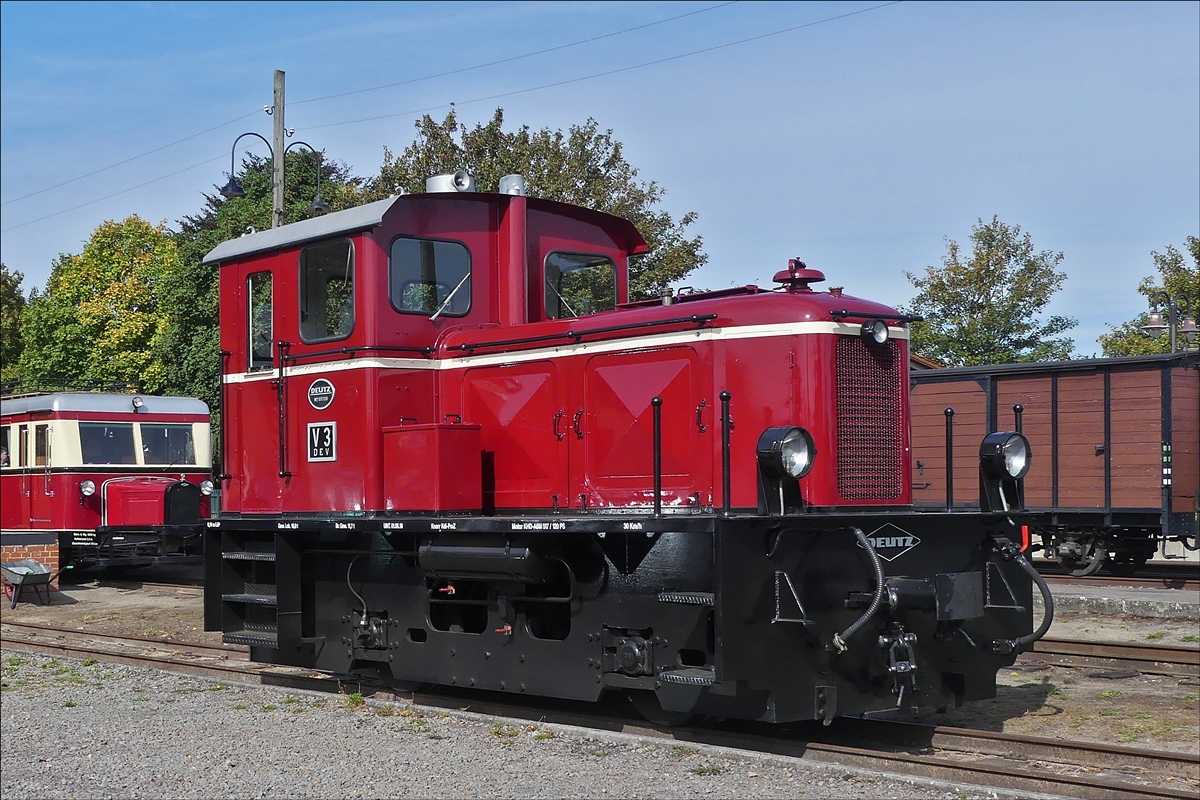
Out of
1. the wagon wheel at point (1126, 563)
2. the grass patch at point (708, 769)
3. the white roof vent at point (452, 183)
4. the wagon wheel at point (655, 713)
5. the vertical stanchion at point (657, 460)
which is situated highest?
the white roof vent at point (452, 183)

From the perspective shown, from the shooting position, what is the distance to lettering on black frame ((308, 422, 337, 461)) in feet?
27.3

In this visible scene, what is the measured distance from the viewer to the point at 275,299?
8695mm

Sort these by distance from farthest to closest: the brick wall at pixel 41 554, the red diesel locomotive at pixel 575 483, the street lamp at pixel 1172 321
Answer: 1. the street lamp at pixel 1172 321
2. the brick wall at pixel 41 554
3. the red diesel locomotive at pixel 575 483

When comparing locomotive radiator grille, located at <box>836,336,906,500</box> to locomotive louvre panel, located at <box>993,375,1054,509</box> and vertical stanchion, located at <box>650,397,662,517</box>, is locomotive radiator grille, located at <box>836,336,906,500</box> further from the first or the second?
locomotive louvre panel, located at <box>993,375,1054,509</box>

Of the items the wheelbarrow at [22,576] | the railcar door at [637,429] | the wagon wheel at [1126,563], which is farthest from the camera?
the wagon wheel at [1126,563]

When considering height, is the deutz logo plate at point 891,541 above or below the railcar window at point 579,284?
below

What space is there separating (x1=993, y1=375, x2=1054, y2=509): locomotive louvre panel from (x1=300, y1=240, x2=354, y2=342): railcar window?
10449mm

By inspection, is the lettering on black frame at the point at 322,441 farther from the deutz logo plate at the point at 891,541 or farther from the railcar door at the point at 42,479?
the railcar door at the point at 42,479

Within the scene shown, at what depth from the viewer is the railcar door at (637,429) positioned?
7070mm

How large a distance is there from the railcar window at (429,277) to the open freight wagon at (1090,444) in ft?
27.2

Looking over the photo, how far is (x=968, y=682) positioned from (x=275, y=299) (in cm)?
537

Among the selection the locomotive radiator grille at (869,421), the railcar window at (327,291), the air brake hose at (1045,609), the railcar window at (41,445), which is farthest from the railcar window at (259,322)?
the railcar window at (41,445)

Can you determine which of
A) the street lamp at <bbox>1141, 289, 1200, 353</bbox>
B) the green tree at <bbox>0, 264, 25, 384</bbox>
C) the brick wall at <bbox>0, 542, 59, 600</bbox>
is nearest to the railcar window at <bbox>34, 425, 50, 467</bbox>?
the brick wall at <bbox>0, 542, 59, 600</bbox>

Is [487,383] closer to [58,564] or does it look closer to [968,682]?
[968,682]
